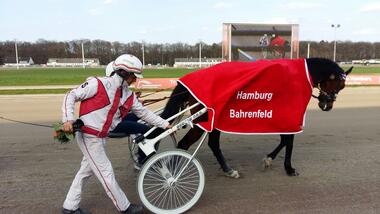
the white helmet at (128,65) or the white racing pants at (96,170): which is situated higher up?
the white helmet at (128,65)

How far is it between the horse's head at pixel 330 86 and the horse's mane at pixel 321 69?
2cm

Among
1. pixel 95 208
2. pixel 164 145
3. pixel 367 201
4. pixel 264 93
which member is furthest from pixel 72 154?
pixel 367 201

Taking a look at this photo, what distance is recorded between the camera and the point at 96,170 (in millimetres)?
3607

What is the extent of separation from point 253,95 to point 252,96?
0.05ft

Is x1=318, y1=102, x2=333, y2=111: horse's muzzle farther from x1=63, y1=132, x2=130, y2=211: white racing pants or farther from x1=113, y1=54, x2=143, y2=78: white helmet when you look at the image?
x1=63, y1=132, x2=130, y2=211: white racing pants

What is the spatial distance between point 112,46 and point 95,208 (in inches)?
5252

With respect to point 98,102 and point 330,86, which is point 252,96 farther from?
point 98,102

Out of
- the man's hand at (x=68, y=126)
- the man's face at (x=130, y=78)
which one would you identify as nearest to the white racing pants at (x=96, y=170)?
the man's hand at (x=68, y=126)

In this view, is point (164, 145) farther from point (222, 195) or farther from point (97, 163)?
point (97, 163)

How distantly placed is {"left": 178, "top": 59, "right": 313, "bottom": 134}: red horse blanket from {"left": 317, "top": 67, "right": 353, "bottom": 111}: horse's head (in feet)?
2.01

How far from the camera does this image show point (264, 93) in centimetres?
446

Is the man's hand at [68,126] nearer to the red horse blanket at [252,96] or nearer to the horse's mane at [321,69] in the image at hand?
the red horse blanket at [252,96]

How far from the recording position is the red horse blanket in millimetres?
4305

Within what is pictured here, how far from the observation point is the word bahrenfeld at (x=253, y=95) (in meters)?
4.38
